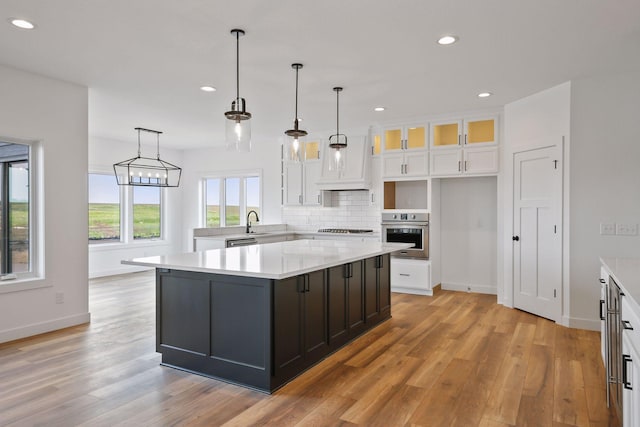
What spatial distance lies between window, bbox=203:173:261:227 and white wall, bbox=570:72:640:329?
571 cm

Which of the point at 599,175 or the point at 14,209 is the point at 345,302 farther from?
the point at 14,209

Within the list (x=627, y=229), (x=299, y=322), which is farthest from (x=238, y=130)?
(x=627, y=229)

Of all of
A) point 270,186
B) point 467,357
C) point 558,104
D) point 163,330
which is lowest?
point 467,357

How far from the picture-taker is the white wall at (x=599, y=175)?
424 centimetres

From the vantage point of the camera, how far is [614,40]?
11.3 ft

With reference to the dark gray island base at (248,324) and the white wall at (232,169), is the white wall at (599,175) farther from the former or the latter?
the white wall at (232,169)

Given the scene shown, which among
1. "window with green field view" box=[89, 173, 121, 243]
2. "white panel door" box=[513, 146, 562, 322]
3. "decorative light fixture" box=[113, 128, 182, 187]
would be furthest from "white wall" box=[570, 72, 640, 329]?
"window with green field view" box=[89, 173, 121, 243]

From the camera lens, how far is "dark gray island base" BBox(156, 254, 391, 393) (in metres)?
2.91

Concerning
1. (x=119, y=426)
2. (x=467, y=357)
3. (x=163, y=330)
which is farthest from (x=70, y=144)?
(x=467, y=357)

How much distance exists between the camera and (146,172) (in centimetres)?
873

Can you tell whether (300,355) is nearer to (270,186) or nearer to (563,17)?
(563,17)

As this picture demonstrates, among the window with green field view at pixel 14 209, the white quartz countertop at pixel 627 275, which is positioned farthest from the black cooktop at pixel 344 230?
the window with green field view at pixel 14 209

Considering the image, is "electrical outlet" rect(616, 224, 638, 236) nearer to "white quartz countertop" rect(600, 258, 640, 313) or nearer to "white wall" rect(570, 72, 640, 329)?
"white wall" rect(570, 72, 640, 329)

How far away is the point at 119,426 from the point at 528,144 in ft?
16.4
